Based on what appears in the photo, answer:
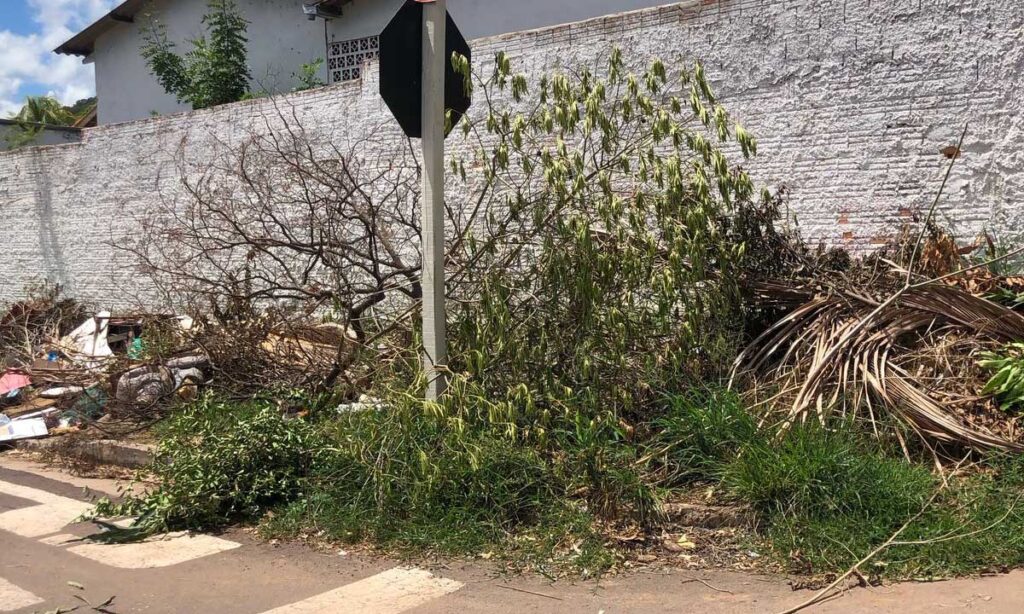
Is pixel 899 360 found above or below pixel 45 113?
below

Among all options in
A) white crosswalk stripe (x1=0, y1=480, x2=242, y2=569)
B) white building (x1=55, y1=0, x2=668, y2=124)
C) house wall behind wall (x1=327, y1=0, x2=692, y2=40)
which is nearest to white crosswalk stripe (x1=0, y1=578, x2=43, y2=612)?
white crosswalk stripe (x1=0, y1=480, x2=242, y2=569)

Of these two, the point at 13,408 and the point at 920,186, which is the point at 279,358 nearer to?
the point at 13,408

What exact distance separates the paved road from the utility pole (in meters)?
1.29

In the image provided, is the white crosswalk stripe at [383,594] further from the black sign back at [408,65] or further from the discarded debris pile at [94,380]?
the discarded debris pile at [94,380]

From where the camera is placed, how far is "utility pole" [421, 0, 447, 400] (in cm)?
527

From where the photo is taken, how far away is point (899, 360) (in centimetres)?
555

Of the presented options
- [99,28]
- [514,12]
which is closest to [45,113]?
[99,28]

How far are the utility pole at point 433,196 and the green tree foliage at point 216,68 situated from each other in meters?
10.0

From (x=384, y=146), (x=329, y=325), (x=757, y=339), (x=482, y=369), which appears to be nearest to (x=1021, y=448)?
(x=757, y=339)

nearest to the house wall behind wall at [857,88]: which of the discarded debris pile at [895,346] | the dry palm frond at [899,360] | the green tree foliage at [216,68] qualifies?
the discarded debris pile at [895,346]

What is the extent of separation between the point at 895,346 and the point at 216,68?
12.4m

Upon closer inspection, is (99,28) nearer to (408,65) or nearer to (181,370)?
(181,370)

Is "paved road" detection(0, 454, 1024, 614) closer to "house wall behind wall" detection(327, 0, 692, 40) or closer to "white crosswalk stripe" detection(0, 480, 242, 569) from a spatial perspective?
"white crosswalk stripe" detection(0, 480, 242, 569)

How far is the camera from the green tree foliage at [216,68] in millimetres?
14414
